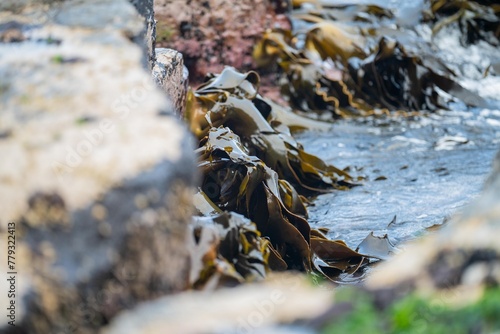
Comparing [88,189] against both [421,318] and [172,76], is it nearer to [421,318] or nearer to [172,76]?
[421,318]

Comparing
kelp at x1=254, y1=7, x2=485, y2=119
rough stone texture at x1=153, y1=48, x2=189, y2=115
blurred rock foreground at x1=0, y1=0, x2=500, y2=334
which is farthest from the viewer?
kelp at x1=254, y1=7, x2=485, y2=119

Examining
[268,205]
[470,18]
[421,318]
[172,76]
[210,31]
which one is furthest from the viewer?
[470,18]

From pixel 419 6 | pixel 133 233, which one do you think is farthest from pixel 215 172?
pixel 419 6

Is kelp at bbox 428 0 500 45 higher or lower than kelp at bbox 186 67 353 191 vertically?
lower

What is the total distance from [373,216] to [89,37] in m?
2.15

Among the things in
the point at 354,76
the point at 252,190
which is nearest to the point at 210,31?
the point at 354,76

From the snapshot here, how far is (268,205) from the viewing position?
3.07m

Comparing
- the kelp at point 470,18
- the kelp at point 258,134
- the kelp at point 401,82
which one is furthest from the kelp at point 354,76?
the kelp at point 258,134

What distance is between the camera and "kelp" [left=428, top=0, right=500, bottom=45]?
7602 millimetres

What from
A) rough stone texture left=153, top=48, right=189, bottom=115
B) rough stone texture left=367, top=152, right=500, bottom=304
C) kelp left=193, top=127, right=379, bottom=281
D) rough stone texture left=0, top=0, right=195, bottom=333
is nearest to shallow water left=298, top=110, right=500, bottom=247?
kelp left=193, top=127, right=379, bottom=281

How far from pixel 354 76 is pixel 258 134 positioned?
2.55 metres

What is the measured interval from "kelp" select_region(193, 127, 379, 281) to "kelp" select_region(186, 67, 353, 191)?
517mm

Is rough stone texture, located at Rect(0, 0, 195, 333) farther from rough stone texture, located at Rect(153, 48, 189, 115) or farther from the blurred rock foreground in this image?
rough stone texture, located at Rect(153, 48, 189, 115)

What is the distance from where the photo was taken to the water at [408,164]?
3.57 metres
